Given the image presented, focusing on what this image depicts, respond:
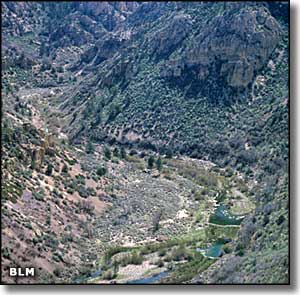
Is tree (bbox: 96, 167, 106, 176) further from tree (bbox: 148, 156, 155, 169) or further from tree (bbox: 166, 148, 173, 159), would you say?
tree (bbox: 166, 148, 173, 159)

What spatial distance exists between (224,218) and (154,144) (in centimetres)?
1317

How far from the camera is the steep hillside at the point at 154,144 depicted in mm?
18297

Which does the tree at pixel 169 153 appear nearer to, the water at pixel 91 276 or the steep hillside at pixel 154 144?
the steep hillside at pixel 154 144

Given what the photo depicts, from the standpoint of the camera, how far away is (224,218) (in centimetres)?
2508

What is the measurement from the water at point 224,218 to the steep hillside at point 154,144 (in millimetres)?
288

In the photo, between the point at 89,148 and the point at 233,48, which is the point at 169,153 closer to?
the point at 89,148

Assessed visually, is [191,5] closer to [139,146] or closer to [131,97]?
[131,97]

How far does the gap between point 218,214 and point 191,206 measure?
1.47 metres

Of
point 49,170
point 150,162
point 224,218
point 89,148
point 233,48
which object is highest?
point 233,48

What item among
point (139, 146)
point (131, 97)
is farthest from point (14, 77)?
point (139, 146)

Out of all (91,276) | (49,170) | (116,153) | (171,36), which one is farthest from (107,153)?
(91,276)

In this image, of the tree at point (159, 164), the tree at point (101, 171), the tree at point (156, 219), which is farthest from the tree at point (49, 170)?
the tree at point (159, 164)

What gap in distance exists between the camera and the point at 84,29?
6781 cm

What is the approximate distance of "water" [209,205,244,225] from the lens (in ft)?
79.3
